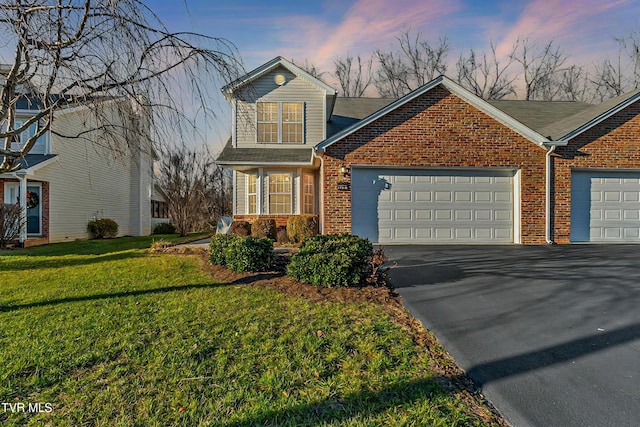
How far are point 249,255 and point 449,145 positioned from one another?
7.28m

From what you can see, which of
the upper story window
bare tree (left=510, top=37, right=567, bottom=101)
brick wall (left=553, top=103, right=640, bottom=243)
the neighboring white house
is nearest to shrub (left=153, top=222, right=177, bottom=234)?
the neighboring white house

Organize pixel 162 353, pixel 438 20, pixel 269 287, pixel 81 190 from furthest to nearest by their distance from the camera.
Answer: pixel 81 190, pixel 438 20, pixel 269 287, pixel 162 353

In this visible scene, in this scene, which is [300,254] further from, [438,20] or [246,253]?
[438,20]

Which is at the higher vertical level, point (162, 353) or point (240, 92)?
point (240, 92)

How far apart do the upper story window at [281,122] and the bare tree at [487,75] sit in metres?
20.1

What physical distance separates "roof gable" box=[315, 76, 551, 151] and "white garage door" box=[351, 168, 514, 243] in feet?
4.21

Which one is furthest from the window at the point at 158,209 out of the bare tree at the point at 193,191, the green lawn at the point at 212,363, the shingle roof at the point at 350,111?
the green lawn at the point at 212,363

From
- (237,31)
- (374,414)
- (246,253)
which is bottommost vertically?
(374,414)

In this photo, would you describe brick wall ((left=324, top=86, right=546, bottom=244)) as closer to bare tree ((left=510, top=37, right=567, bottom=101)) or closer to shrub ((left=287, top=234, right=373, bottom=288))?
shrub ((left=287, top=234, right=373, bottom=288))

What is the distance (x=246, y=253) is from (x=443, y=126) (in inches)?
294

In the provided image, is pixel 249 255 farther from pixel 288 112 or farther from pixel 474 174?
pixel 288 112

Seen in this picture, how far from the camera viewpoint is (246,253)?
6703 millimetres

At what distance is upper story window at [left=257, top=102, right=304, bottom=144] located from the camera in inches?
515

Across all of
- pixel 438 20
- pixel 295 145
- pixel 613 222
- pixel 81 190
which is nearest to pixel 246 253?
pixel 295 145
